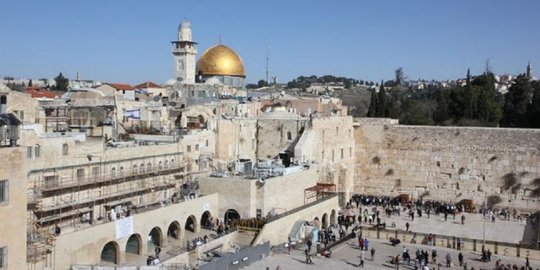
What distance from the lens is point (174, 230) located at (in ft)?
73.4

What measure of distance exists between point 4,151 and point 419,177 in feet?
82.0

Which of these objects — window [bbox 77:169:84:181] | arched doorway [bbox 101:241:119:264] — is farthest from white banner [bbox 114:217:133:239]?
window [bbox 77:169:84:181]

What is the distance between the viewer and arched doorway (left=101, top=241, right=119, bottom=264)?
18.6 meters

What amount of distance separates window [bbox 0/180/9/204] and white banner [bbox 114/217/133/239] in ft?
17.9

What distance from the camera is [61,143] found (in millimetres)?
19859

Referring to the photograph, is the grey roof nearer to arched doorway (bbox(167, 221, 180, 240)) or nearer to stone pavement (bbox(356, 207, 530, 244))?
arched doorway (bbox(167, 221, 180, 240))

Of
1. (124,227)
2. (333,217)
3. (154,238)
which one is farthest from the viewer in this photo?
(333,217)

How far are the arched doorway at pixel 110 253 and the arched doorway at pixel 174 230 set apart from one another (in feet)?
10.6

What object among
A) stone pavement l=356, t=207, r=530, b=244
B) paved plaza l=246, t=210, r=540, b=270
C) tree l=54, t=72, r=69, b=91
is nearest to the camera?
paved plaza l=246, t=210, r=540, b=270

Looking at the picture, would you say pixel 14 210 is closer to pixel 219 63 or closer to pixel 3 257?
pixel 3 257

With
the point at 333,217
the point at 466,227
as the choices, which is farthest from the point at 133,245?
the point at 466,227

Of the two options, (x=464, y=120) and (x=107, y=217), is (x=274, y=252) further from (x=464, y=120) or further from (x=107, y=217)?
(x=464, y=120)

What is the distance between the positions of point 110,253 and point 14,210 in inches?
230

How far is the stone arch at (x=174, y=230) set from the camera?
21.7 metres
